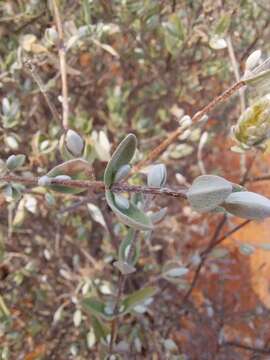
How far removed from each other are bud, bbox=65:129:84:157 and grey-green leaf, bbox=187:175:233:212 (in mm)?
163

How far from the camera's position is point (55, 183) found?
0.46 m

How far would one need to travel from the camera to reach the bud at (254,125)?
0.48m

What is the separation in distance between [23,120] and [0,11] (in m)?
0.27

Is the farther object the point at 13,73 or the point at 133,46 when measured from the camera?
the point at 133,46

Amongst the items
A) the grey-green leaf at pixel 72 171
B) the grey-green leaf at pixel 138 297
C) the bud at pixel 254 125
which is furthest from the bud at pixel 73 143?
the grey-green leaf at pixel 138 297

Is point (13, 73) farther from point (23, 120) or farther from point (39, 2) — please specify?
point (23, 120)

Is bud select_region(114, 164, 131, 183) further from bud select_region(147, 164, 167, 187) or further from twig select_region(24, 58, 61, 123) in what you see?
twig select_region(24, 58, 61, 123)

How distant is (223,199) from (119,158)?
0.10 meters

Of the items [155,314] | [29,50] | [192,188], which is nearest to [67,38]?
[29,50]

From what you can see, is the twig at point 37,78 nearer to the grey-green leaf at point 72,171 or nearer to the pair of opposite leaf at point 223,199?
the grey-green leaf at point 72,171

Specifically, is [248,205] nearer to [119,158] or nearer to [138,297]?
[119,158]

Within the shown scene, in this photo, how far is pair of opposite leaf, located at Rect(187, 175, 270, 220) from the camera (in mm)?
402

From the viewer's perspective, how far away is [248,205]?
41 centimetres

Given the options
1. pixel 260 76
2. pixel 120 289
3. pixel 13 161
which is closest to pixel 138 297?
pixel 120 289
